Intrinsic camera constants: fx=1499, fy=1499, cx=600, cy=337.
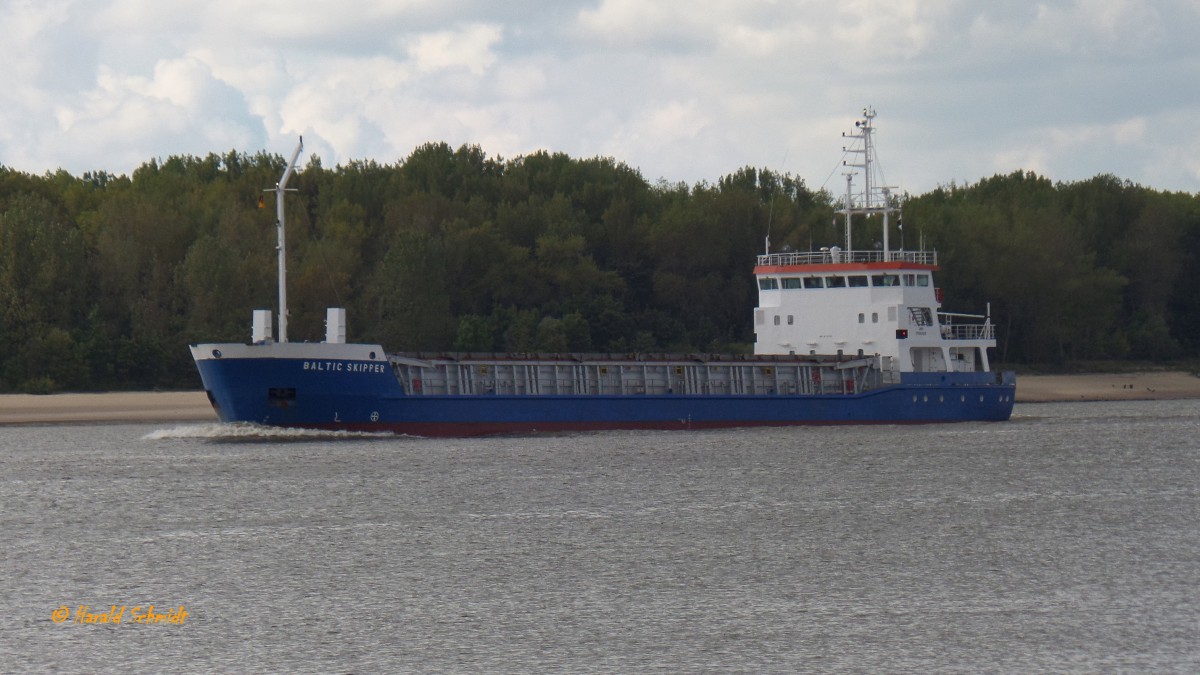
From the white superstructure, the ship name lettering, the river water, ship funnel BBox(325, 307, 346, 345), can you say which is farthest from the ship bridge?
ship funnel BBox(325, 307, 346, 345)

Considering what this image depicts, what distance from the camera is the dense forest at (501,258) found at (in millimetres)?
71438

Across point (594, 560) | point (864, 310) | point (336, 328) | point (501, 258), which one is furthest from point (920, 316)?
point (501, 258)

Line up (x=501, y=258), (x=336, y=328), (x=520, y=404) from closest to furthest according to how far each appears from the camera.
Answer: (x=336, y=328) < (x=520, y=404) < (x=501, y=258)

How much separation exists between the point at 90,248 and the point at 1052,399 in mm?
50226

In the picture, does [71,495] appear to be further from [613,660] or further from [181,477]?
[613,660]

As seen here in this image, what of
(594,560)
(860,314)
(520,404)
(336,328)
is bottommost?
(594,560)

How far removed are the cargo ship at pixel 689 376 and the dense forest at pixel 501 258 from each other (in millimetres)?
26237

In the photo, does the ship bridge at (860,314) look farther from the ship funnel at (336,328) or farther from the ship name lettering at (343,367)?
the ship funnel at (336,328)

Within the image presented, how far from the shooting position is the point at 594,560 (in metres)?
25.2

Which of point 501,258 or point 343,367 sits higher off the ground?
point 501,258

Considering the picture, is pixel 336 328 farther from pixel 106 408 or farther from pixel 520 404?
pixel 106 408

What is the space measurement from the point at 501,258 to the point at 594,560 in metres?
59.5

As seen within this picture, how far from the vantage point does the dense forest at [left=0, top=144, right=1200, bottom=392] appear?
71438 millimetres

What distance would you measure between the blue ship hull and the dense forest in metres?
27.9
